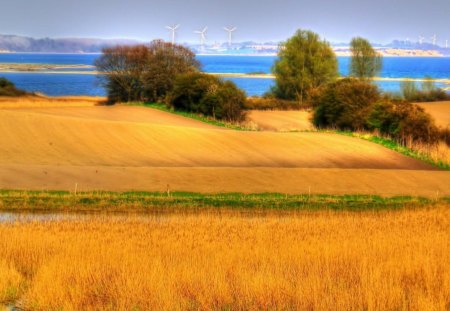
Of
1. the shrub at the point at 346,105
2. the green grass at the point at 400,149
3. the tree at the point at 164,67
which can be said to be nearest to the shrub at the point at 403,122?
the green grass at the point at 400,149

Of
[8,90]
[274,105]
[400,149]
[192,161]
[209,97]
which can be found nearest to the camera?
[192,161]

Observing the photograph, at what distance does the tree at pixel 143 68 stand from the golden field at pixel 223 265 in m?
56.8

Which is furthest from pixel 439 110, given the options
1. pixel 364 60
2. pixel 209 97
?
pixel 209 97

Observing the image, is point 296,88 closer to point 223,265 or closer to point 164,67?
point 164,67

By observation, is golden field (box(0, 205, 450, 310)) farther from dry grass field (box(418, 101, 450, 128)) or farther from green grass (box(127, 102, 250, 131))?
dry grass field (box(418, 101, 450, 128))

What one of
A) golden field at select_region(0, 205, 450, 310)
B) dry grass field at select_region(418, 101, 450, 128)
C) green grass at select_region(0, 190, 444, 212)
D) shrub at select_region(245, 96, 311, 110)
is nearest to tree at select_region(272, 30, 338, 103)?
shrub at select_region(245, 96, 311, 110)

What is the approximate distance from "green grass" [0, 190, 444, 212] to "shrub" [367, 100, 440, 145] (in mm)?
19623

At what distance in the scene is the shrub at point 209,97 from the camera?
211 ft

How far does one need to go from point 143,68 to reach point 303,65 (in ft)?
75.2

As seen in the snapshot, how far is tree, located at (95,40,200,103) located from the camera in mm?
76750

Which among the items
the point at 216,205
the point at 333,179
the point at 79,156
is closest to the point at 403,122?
the point at 333,179

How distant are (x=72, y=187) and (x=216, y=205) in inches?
262

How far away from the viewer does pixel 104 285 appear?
11.7 m

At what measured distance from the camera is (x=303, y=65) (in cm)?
9094
